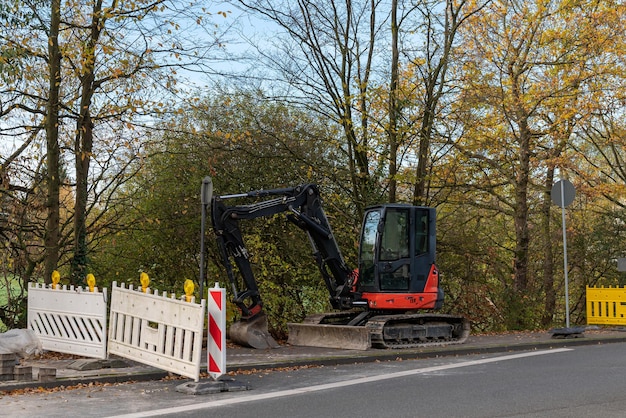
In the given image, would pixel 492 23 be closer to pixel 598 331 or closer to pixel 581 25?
pixel 581 25

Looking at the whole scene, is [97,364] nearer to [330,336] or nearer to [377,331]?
[330,336]

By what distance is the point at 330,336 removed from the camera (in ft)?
52.4

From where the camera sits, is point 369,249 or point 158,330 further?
point 369,249

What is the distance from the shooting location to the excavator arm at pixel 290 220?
15.4 metres

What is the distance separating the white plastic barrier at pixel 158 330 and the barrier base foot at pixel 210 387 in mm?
119

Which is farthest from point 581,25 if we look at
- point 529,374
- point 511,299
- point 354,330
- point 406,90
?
point 529,374

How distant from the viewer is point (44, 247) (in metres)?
16.1

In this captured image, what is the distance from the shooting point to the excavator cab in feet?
54.0

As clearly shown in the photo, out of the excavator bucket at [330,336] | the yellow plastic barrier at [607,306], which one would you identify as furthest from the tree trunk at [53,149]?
the yellow plastic barrier at [607,306]

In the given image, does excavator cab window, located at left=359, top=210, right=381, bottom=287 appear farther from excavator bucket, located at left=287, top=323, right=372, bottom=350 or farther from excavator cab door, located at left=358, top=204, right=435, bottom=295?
excavator bucket, located at left=287, top=323, right=372, bottom=350

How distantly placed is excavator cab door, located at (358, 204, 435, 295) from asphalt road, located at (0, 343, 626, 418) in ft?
12.5

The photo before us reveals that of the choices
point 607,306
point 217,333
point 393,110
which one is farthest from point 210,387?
point 607,306

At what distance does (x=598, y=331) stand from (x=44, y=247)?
13317 mm

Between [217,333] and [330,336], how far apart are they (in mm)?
6111
